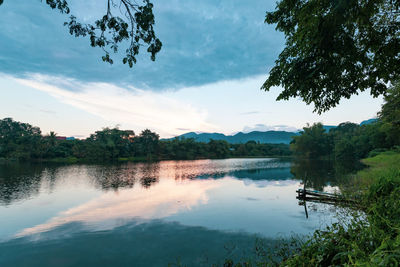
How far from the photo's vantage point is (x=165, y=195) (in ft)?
63.8

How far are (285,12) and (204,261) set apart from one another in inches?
428

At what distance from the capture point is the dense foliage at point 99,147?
7012 cm

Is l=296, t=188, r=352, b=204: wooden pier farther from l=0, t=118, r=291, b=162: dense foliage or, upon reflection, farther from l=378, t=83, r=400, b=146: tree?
l=0, t=118, r=291, b=162: dense foliage

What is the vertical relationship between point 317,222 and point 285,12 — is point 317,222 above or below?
below

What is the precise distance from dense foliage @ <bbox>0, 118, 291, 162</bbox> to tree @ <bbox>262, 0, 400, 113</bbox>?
76.3 metres

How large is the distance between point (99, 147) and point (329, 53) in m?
80.2

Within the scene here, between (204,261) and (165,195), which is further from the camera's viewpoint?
(165,195)


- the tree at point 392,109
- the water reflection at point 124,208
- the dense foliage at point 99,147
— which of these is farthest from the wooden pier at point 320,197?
the dense foliage at point 99,147

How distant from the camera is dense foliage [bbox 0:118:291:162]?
70.1 metres

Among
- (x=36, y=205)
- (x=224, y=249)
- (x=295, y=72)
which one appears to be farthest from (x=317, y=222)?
(x=36, y=205)

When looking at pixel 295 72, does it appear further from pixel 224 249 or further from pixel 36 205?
pixel 36 205

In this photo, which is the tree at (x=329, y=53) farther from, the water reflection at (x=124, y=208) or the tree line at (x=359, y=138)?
the water reflection at (x=124, y=208)

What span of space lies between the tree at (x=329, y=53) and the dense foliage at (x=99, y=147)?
250 ft

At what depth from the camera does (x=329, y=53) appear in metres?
7.75
